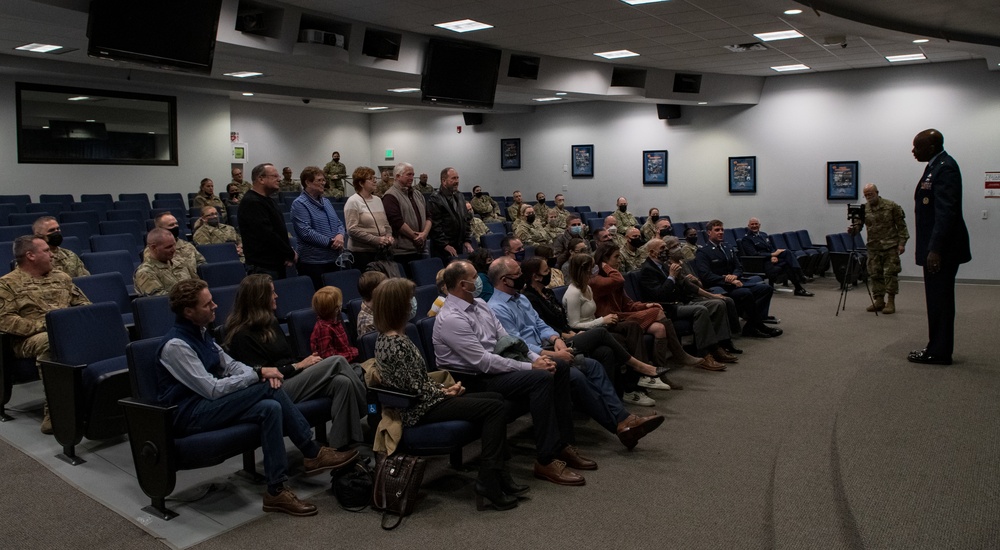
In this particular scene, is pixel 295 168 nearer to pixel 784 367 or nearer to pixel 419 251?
pixel 419 251

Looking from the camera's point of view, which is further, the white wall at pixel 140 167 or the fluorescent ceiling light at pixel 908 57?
the white wall at pixel 140 167

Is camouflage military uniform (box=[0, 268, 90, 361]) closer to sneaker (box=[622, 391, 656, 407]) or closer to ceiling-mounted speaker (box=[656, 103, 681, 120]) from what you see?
sneaker (box=[622, 391, 656, 407])

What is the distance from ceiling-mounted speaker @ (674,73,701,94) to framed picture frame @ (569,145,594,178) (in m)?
3.72

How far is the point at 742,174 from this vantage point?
47.0 feet

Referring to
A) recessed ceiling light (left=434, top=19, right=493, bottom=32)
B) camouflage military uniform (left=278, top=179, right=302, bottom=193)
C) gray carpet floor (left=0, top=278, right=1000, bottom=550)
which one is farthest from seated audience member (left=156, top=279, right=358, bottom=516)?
camouflage military uniform (left=278, top=179, right=302, bottom=193)

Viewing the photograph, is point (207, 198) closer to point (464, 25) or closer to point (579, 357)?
point (464, 25)

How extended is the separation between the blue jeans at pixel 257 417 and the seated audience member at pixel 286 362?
1.06 feet

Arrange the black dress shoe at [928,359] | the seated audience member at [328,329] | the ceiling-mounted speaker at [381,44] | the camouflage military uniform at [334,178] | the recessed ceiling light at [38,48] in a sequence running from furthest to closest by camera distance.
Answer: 1. the camouflage military uniform at [334,178]
2. the recessed ceiling light at [38,48]
3. the ceiling-mounted speaker at [381,44]
4. the black dress shoe at [928,359]
5. the seated audience member at [328,329]

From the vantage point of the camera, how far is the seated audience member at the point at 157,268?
5016 millimetres

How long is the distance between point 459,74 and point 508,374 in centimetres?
682

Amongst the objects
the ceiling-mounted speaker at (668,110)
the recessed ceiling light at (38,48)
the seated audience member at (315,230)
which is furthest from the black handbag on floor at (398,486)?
the ceiling-mounted speaker at (668,110)

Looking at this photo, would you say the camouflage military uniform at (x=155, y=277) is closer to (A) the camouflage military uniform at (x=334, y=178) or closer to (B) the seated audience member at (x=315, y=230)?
(B) the seated audience member at (x=315, y=230)

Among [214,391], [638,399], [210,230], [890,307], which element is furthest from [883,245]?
[214,391]

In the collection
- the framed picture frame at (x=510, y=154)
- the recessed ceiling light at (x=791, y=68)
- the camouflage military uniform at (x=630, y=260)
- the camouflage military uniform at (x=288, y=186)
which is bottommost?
the camouflage military uniform at (x=630, y=260)
